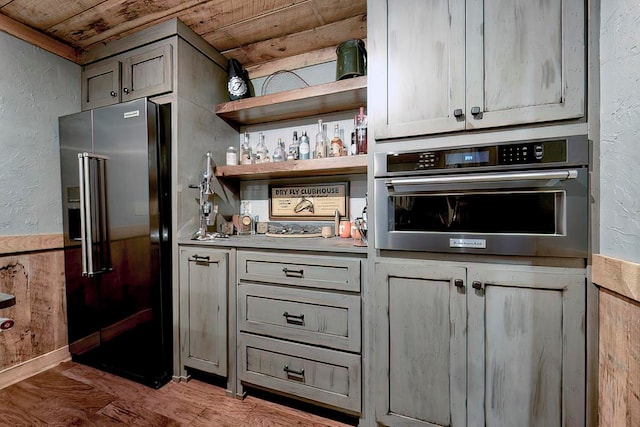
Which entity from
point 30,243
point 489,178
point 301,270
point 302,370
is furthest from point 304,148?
point 30,243

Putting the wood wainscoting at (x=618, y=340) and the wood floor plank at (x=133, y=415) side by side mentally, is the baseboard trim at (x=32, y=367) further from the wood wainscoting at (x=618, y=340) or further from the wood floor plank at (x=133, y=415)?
the wood wainscoting at (x=618, y=340)

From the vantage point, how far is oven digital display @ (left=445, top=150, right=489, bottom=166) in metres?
1.25

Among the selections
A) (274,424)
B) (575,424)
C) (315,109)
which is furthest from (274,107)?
(575,424)

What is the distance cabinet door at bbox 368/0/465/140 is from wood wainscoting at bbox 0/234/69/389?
2.38 metres

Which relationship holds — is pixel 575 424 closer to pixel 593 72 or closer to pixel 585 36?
pixel 593 72

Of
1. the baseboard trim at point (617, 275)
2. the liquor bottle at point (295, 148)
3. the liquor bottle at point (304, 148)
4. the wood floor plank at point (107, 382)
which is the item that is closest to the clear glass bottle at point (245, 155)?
the liquor bottle at point (295, 148)

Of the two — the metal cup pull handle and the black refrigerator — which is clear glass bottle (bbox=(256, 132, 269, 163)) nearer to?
the black refrigerator

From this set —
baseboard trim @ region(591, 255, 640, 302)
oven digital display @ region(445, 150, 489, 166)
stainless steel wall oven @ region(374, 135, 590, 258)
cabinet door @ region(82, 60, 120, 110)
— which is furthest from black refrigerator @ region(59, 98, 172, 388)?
baseboard trim @ region(591, 255, 640, 302)

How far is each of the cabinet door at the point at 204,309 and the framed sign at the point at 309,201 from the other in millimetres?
680

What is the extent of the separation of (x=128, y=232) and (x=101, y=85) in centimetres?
116

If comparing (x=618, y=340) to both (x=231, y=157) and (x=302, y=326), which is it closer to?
(x=302, y=326)

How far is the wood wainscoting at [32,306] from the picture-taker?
1.92 metres

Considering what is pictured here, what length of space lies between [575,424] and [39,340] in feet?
10.0

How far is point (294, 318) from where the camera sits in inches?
63.9
